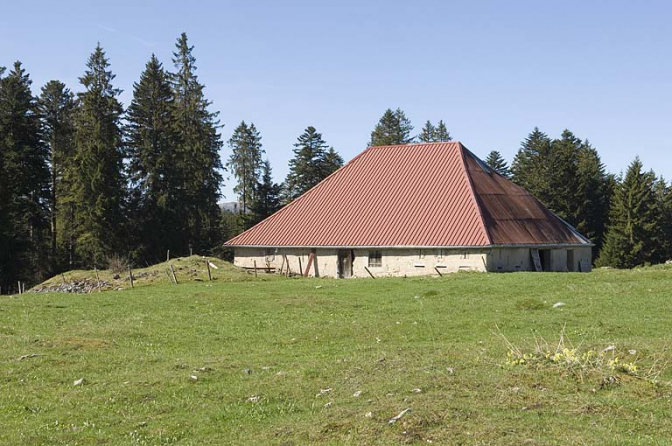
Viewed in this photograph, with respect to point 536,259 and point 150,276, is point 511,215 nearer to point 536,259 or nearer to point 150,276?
point 536,259

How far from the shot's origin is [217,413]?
39.9 feet

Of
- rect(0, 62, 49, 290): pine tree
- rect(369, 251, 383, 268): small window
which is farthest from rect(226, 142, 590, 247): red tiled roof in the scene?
rect(0, 62, 49, 290): pine tree

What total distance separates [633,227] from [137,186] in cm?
4998

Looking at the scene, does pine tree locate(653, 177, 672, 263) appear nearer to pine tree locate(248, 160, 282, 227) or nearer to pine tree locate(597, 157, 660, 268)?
pine tree locate(597, 157, 660, 268)

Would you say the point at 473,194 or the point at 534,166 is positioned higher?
the point at 534,166

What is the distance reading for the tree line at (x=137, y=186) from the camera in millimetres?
61188

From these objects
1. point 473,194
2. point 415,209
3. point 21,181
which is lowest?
point 415,209

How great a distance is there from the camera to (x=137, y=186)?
220 ft

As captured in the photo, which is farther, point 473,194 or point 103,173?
point 103,173

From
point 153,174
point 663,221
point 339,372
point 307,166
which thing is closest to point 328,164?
point 307,166

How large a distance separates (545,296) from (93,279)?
104 ft

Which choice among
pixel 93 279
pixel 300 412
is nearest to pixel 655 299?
pixel 300 412

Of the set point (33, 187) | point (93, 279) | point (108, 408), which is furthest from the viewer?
point (33, 187)

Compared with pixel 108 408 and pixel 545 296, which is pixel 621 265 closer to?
pixel 545 296
